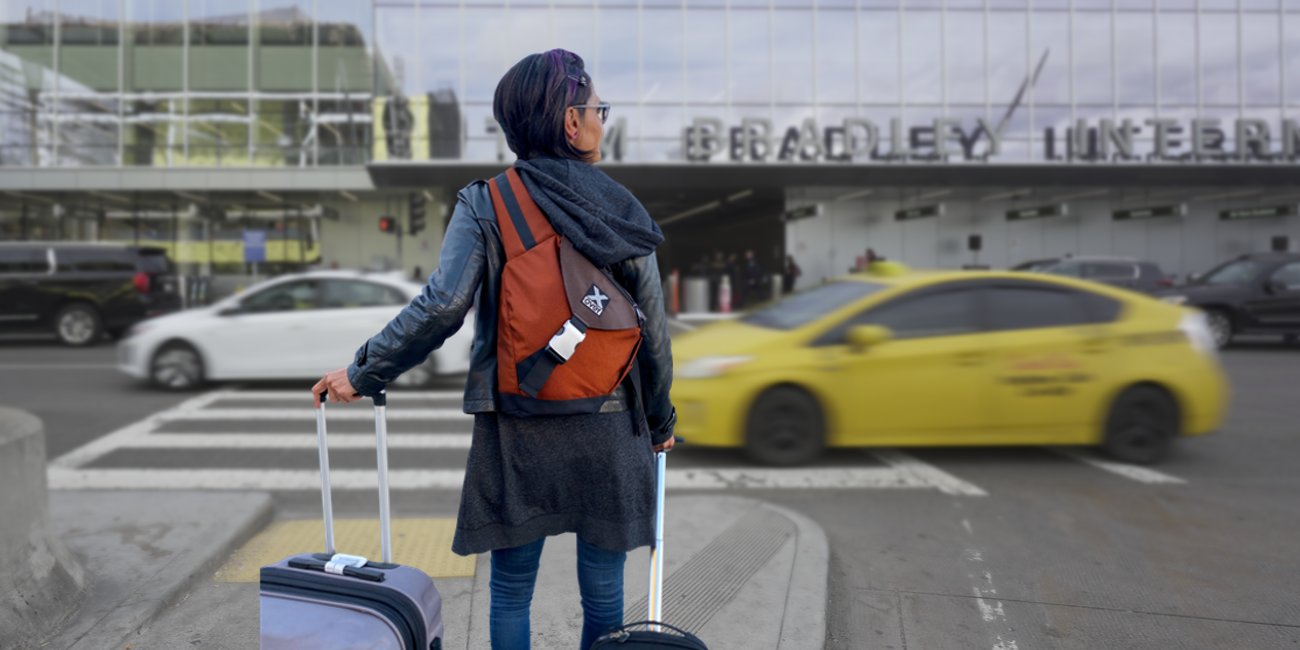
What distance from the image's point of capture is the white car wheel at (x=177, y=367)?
32.7ft

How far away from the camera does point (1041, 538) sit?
4.68m

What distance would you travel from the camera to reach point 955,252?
29281mm

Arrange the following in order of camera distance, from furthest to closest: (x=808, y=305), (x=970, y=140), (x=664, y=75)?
(x=664, y=75)
(x=970, y=140)
(x=808, y=305)

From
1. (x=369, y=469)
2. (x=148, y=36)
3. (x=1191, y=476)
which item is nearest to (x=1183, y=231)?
(x=1191, y=476)

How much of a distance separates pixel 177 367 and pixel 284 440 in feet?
11.6

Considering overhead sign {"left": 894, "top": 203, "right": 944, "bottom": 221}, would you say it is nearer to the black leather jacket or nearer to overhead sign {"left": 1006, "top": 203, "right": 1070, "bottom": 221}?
overhead sign {"left": 1006, "top": 203, "right": 1070, "bottom": 221}

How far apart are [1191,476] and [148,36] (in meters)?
31.9

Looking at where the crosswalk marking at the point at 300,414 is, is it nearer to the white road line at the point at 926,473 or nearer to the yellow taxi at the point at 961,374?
the yellow taxi at the point at 961,374

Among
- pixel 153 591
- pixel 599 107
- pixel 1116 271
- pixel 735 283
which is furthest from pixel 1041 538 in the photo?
pixel 735 283

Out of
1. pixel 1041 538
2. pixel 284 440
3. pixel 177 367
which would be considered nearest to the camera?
pixel 1041 538

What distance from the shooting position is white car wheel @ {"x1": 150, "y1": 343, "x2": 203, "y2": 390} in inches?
392

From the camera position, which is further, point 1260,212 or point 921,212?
point 1260,212

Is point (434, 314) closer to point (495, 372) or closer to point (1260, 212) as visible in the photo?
point (495, 372)

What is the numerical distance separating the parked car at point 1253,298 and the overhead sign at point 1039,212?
1194 centimetres
